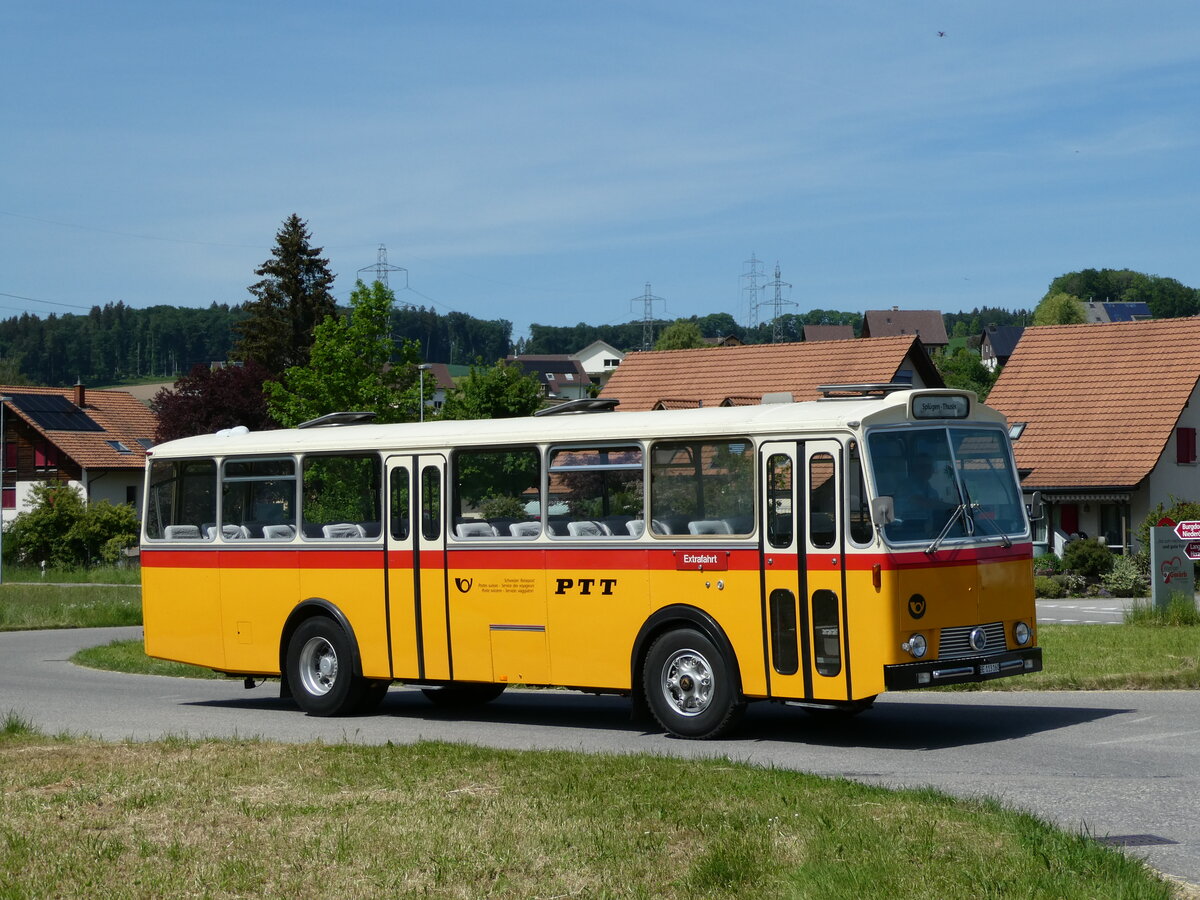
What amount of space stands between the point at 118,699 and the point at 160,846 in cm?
1102

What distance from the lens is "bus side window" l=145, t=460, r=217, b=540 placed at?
17.1 metres

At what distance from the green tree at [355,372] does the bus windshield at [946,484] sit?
42214 millimetres

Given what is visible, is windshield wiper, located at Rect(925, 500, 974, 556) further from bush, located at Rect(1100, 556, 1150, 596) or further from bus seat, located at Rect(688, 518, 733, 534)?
bush, located at Rect(1100, 556, 1150, 596)

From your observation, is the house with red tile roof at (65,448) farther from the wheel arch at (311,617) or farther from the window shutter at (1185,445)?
the wheel arch at (311,617)

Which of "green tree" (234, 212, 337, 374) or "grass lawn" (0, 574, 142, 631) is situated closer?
"grass lawn" (0, 574, 142, 631)

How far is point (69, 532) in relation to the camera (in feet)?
203

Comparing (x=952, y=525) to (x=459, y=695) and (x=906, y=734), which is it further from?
(x=459, y=695)

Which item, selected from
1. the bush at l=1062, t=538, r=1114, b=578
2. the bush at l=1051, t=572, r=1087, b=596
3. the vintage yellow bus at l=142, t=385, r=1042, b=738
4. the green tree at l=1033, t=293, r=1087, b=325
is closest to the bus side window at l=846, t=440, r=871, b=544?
the vintage yellow bus at l=142, t=385, r=1042, b=738

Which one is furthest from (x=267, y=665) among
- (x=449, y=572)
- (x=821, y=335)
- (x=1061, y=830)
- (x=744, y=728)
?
(x=821, y=335)

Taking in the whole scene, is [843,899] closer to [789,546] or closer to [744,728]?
[789,546]

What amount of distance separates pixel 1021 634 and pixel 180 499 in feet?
29.7

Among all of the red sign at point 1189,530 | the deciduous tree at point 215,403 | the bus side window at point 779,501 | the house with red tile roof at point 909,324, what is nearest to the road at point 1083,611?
the red sign at point 1189,530

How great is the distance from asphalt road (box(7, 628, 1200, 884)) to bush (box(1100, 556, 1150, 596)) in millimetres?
23796

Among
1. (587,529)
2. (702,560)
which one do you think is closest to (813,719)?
(702,560)
